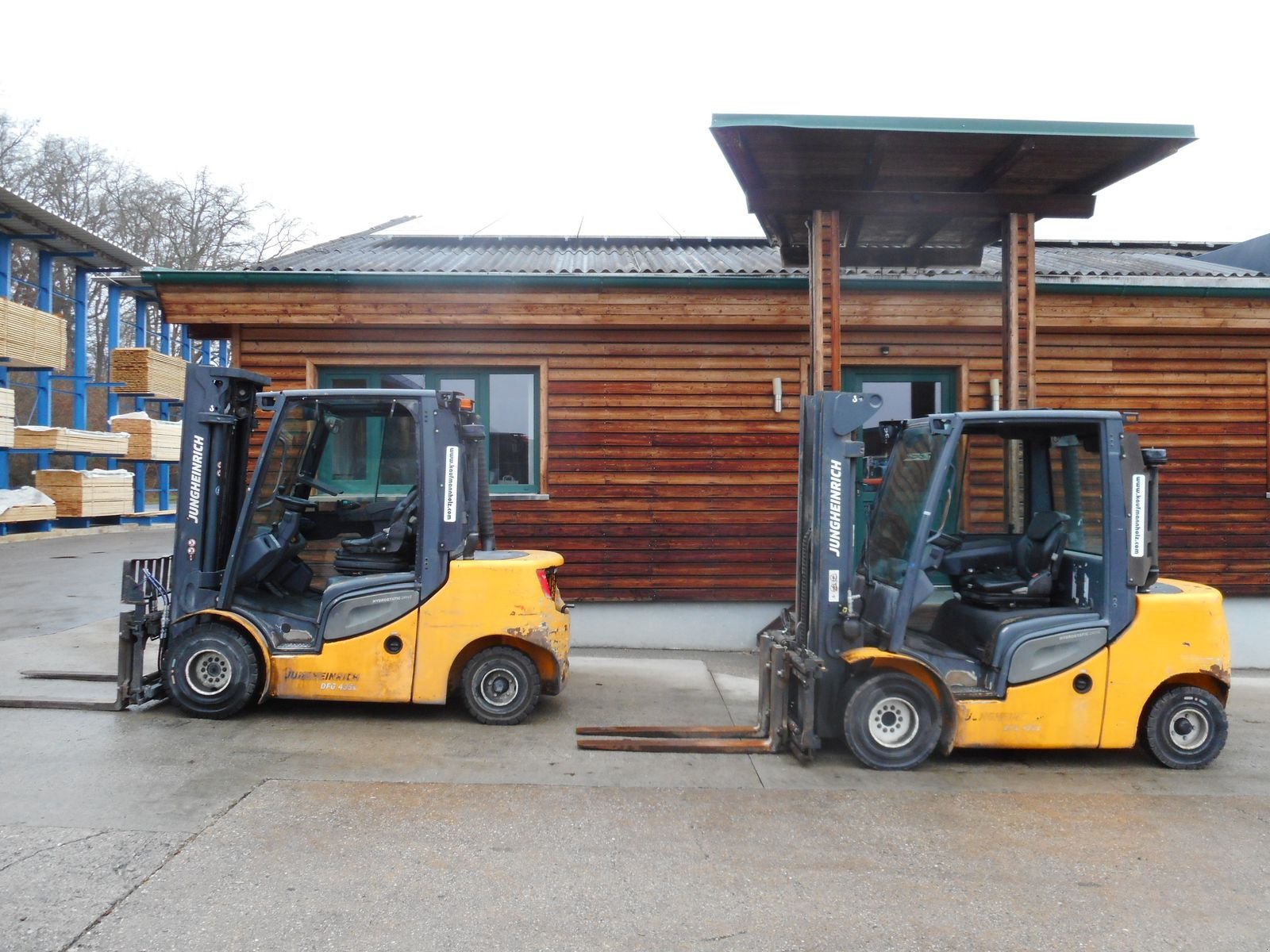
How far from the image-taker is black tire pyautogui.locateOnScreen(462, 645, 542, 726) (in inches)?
257

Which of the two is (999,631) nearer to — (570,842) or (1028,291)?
(570,842)

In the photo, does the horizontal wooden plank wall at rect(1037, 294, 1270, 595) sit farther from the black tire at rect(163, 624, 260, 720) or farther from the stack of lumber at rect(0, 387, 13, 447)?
the stack of lumber at rect(0, 387, 13, 447)

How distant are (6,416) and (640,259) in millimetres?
16127

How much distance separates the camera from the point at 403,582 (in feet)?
21.2

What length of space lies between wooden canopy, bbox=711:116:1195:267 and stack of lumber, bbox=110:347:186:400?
19724 mm

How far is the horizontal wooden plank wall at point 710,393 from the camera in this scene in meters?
9.55

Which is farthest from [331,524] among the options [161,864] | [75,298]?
[75,298]

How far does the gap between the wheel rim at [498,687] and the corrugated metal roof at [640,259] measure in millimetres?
4591

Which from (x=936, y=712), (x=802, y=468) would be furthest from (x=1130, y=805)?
(x=802, y=468)

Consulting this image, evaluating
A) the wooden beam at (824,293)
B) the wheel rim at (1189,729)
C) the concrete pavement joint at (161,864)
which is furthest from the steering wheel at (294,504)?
the wheel rim at (1189,729)

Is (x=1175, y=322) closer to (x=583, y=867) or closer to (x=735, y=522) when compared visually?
(x=735, y=522)

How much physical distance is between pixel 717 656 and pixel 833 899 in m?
5.63

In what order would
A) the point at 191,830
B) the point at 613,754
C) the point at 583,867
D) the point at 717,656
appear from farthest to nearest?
the point at 717,656 < the point at 613,754 < the point at 191,830 < the point at 583,867

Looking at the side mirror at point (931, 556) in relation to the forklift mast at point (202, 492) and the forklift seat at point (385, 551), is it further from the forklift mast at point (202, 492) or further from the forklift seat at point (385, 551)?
the forklift mast at point (202, 492)
